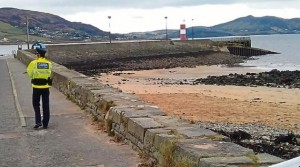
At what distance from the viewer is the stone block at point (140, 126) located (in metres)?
7.00

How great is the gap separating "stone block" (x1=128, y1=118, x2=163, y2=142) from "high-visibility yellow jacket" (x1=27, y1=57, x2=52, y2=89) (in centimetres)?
259

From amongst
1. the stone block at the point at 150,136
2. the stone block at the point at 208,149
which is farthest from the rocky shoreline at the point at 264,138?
the stone block at the point at 208,149

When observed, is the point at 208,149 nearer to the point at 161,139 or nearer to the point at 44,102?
the point at 161,139

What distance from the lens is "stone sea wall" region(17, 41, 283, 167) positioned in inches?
201

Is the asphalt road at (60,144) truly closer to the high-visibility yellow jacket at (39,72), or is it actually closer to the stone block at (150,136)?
the stone block at (150,136)

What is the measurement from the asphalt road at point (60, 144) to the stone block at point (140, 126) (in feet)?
0.94

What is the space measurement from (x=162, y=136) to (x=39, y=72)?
4.00 m

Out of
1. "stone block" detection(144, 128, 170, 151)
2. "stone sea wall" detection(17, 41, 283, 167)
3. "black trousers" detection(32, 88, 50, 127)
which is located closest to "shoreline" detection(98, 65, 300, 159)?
"stone sea wall" detection(17, 41, 283, 167)

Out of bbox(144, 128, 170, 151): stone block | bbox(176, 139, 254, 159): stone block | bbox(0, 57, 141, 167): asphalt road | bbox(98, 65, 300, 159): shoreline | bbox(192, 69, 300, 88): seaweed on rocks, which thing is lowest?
bbox(192, 69, 300, 88): seaweed on rocks

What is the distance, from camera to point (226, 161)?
492 cm

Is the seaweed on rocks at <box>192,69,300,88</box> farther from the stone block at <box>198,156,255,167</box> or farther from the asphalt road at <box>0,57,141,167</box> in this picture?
the stone block at <box>198,156,255,167</box>

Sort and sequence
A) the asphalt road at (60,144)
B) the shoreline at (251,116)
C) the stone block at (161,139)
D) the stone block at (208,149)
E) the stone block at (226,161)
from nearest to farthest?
1. the stone block at (226,161)
2. the stone block at (208,149)
3. the stone block at (161,139)
4. the asphalt road at (60,144)
5. the shoreline at (251,116)

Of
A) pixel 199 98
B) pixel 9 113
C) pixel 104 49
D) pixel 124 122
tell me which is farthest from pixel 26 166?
pixel 104 49

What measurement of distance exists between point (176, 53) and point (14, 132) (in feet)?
195
